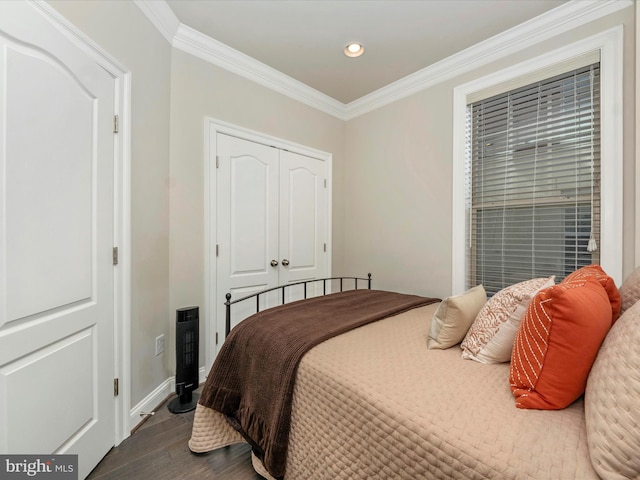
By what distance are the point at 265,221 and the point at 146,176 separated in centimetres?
111

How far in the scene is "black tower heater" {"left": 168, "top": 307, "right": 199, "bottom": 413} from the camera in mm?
2041

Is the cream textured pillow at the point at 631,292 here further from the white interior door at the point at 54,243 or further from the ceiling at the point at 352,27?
the white interior door at the point at 54,243

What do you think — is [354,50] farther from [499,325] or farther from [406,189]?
[499,325]

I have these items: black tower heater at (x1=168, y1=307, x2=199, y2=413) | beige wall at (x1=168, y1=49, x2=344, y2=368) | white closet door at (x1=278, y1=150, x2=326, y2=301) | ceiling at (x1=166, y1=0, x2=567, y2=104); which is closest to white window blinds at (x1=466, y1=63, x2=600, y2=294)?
ceiling at (x1=166, y1=0, x2=567, y2=104)

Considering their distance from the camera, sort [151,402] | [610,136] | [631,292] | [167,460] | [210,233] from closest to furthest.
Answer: [631,292]
[167,460]
[610,136]
[151,402]
[210,233]

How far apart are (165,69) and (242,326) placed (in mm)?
1933

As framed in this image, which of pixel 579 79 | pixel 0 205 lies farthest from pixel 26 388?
pixel 579 79

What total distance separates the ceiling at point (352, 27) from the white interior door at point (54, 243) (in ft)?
3.38

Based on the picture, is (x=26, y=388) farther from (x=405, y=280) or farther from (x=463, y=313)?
(x=405, y=280)

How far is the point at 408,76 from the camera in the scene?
2.86 meters

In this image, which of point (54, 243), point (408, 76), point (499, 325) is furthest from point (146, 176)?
point (408, 76)

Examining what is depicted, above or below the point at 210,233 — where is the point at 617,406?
below

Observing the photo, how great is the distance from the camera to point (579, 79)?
202cm

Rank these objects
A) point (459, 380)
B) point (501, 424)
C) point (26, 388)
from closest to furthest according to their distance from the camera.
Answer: point (501, 424), point (459, 380), point (26, 388)
